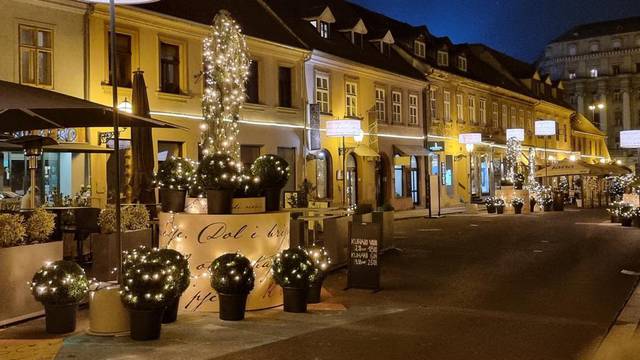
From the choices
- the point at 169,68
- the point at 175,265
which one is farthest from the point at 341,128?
the point at 175,265

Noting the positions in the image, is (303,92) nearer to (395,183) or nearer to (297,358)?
(395,183)

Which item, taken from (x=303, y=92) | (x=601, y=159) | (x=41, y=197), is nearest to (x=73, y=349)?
(x=41, y=197)

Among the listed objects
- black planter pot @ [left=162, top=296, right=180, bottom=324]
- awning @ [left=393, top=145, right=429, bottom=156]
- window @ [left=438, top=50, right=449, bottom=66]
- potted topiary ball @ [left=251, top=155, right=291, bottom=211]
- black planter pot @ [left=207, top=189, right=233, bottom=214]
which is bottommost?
black planter pot @ [left=162, top=296, right=180, bottom=324]

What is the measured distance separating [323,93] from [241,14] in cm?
501

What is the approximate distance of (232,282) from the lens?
29.1 ft

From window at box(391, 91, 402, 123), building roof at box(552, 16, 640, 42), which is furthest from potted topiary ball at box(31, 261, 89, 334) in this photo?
building roof at box(552, 16, 640, 42)

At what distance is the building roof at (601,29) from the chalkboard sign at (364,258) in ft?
302

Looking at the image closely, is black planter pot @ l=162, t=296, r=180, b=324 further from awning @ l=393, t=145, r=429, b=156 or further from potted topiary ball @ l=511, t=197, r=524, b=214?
potted topiary ball @ l=511, t=197, r=524, b=214

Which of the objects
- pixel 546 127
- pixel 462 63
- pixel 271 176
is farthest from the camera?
pixel 546 127

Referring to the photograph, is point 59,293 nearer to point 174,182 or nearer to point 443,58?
point 174,182

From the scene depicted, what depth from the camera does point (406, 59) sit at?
38.2 metres

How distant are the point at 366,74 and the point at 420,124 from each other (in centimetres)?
665

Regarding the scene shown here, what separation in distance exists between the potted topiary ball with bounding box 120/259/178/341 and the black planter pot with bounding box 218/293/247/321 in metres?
1.10

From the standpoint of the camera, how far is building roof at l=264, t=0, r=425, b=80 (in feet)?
97.5
